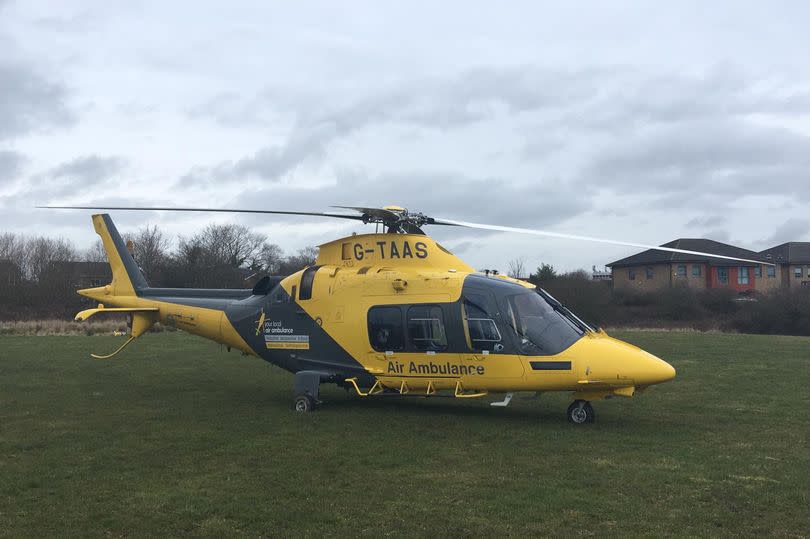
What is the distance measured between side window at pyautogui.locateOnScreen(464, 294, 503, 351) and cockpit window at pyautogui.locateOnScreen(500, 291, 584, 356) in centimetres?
31

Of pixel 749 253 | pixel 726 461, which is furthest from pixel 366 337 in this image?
pixel 749 253

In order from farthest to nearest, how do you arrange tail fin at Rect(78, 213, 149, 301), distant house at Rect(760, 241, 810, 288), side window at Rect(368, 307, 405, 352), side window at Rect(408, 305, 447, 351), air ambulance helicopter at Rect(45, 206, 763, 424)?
distant house at Rect(760, 241, 810, 288)
tail fin at Rect(78, 213, 149, 301)
side window at Rect(368, 307, 405, 352)
side window at Rect(408, 305, 447, 351)
air ambulance helicopter at Rect(45, 206, 763, 424)

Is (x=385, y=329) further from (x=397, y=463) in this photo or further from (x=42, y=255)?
(x=42, y=255)

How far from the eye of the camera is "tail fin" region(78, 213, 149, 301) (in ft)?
56.3

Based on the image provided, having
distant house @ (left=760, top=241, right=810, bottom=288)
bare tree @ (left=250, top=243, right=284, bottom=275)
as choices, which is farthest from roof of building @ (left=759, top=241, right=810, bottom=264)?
bare tree @ (left=250, top=243, right=284, bottom=275)

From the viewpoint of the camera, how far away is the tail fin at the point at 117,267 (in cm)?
1717

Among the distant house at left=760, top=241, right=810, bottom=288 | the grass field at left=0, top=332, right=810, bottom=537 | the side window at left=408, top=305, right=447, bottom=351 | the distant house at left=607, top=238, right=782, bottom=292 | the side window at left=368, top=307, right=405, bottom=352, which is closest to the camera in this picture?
the grass field at left=0, top=332, right=810, bottom=537

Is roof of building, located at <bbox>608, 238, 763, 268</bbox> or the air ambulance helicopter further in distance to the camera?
roof of building, located at <bbox>608, 238, 763, 268</bbox>

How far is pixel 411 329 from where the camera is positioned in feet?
42.5

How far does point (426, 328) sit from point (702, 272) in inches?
2284

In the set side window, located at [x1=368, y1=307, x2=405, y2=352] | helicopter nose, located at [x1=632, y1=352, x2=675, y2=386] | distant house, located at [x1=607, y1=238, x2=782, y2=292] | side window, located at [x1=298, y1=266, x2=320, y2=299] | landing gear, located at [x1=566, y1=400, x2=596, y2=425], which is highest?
distant house, located at [x1=607, y1=238, x2=782, y2=292]

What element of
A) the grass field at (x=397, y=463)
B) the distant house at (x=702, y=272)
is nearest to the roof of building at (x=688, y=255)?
the distant house at (x=702, y=272)

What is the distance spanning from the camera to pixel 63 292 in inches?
2194

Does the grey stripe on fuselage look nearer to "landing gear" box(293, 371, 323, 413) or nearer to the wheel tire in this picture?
"landing gear" box(293, 371, 323, 413)
